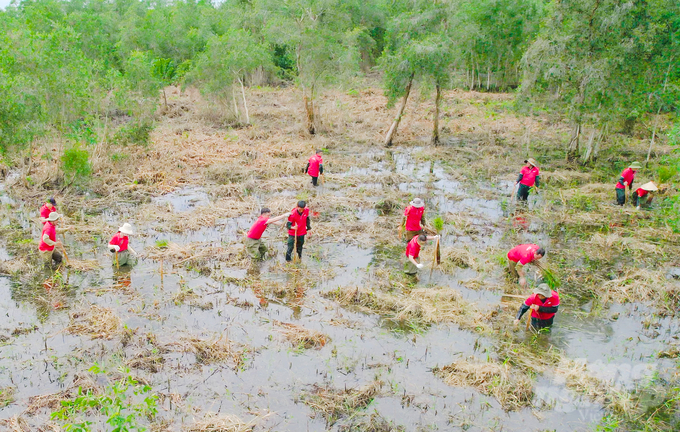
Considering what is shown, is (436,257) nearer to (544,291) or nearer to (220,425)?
(544,291)

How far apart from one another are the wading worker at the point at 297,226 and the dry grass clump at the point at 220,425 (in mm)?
4873

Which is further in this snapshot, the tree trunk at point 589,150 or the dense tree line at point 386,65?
the tree trunk at point 589,150

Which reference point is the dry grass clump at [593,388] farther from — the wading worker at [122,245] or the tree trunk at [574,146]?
the tree trunk at [574,146]

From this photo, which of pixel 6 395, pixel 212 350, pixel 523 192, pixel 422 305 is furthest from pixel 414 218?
pixel 6 395

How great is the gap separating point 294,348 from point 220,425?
200 centimetres

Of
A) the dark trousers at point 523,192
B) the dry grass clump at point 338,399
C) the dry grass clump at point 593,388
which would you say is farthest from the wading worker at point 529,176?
the dry grass clump at point 338,399

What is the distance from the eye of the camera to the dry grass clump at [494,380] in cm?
675

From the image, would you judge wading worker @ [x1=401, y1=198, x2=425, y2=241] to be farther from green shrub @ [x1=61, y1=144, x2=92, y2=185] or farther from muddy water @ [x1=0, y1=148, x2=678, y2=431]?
green shrub @ [x1=61, y1=144, x2=92, y2=185]

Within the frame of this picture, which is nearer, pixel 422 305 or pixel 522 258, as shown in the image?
pixel 422 305

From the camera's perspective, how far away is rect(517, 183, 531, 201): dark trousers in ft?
48.4

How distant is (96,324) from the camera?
8.07 m

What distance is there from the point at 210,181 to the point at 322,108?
11656 mm

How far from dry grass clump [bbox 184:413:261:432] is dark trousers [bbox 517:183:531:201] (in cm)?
1138

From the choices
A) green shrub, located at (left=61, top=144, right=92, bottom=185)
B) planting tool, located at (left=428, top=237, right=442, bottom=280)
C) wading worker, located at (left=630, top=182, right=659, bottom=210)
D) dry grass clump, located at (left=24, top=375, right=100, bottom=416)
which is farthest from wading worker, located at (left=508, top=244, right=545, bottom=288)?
green shrub, located at (left=61, top=144, right=92, bottom=185)
